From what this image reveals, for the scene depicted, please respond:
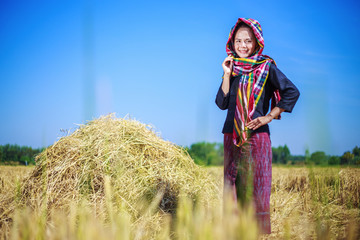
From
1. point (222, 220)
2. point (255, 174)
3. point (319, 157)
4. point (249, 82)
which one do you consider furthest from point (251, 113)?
point (222, 220)

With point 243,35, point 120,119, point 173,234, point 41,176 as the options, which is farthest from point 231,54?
point 41,176

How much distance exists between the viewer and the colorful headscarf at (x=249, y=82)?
265 cm

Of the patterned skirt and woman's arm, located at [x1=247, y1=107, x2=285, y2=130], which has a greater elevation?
woman's arm, located at [x1=247, y1=107, x2=285, y2=130]

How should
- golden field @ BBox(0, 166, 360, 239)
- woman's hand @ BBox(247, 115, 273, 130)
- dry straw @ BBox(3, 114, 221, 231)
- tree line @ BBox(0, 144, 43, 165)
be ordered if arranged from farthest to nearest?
1. tree line @ BBox(0, 144, 43, 165)
2. dry straw @ BBox(3, 114, 221, 231)
3. woman's hand @ BBox(247, 115, 273, 130)
4. golden field @ BBox(0, 166, 360, 239)

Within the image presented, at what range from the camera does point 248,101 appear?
2.67 metres

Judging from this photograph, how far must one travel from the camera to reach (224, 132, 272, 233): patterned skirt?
105 inches

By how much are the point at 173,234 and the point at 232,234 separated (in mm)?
1796

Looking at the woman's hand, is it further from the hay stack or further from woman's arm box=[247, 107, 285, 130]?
the hay stack

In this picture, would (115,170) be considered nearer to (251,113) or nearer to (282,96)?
(251,113)

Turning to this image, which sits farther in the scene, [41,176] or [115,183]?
[41,176]

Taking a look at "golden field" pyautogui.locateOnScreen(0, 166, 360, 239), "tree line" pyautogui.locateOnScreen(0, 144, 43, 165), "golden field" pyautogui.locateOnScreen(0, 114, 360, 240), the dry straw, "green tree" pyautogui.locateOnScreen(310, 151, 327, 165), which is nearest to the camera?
"golden field" pyautogui.locateOnScreen(0, 166, 360, 239)

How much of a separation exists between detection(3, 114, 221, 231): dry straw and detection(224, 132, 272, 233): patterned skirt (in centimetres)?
110

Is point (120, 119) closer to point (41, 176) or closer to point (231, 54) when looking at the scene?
point (41, 176)

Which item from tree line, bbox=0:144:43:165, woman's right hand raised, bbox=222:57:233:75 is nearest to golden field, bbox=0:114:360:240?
woman's right hand raised, bbox=222:57:233:75
